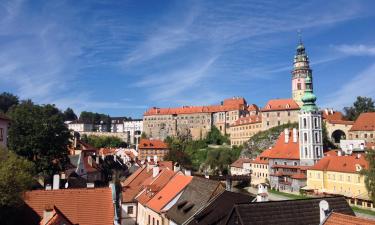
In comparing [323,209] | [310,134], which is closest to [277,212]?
[323,209]

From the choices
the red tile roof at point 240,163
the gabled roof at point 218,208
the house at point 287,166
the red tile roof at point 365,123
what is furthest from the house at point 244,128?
the gabled roof at point 218,208

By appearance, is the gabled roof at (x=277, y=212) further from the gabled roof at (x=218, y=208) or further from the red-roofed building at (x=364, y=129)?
the red-roofed building at (x=364, y=129)

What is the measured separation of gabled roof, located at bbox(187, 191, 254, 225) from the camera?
→ 23000 mm

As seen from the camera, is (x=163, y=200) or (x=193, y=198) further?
(x=163, y=200)

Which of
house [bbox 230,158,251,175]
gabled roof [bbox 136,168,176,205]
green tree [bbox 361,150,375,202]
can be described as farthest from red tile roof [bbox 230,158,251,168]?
gabled roof [bbox 136,168,176,205]

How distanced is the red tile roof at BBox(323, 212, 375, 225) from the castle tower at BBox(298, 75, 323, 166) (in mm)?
64459

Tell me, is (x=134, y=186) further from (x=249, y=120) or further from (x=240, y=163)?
(x=249, y=120)

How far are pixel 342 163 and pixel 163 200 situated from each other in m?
44.4

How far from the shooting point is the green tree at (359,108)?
113250mm

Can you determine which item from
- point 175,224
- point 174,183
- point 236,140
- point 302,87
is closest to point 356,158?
point 174,183

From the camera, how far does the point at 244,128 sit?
136 m

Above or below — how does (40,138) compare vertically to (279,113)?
below

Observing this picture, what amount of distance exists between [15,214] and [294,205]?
15.3 m

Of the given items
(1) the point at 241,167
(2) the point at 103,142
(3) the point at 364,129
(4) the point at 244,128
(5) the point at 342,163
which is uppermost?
(4) the point at 244,128
